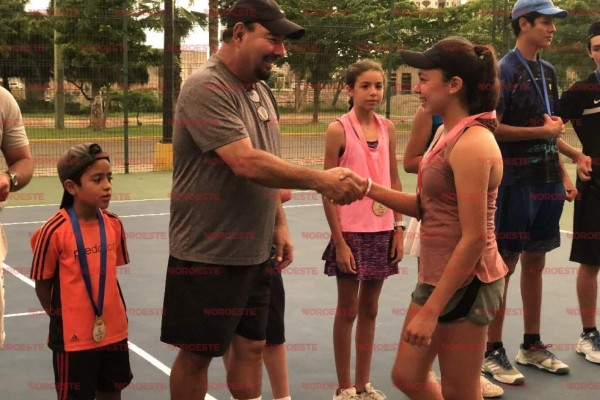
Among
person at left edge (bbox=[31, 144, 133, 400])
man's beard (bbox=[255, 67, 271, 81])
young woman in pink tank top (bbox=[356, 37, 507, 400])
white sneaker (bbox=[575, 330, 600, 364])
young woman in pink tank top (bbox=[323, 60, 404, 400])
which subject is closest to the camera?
young woman in pink tank top (bbox=[356, 37, 507, 400])

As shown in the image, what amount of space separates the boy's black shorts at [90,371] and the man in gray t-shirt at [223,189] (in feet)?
1.18

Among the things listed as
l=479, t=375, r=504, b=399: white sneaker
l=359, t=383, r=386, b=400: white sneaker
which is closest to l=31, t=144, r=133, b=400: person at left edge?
l=359, t=383, r=386, b=400: white sneaker

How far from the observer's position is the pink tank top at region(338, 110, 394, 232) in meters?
4.73

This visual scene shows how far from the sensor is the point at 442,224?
3363 millimetres

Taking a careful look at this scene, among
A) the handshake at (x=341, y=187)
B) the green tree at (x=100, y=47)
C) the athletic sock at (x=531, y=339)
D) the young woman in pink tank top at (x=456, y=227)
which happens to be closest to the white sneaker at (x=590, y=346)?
the athletic sock at (x=531, y=339)

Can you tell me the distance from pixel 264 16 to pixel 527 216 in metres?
2.44

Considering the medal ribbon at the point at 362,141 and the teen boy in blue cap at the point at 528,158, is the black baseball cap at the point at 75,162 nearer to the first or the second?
the medal ribbon at the point at 362,141

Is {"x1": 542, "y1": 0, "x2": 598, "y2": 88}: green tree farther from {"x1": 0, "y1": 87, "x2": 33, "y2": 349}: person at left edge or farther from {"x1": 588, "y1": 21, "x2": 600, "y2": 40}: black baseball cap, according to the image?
{"x1": 0, "y1": 87, "x2": 33, "y2": 349}: person at left edge

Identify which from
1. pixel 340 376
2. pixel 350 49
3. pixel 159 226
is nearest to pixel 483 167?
pixel 340 376

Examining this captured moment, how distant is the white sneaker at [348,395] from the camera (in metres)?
4.73

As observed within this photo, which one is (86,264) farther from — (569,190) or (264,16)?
(569,190)

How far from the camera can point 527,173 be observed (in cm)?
517

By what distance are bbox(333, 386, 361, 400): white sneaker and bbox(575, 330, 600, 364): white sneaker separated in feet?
5.98

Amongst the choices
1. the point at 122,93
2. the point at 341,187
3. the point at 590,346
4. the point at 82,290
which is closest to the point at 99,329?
the point at 82,290
